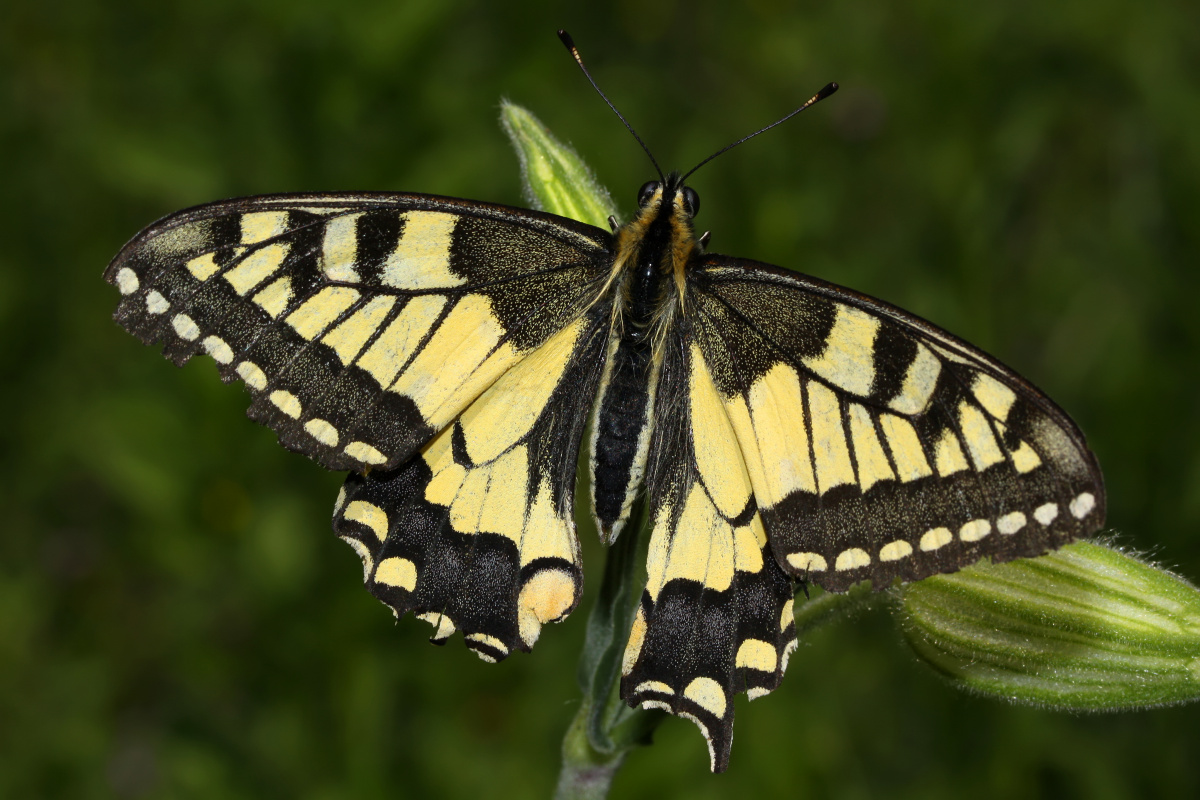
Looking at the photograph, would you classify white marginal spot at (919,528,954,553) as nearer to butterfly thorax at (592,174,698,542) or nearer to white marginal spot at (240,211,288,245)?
butterfly thorax at (592,174,698,542)

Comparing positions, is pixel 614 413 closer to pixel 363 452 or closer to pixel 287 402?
pixel 363 452

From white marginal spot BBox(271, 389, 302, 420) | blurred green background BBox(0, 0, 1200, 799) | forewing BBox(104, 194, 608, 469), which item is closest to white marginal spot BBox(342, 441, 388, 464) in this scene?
forewing BBox(104, 194, 608, 469)

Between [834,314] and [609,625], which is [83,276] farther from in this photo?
[834,314]

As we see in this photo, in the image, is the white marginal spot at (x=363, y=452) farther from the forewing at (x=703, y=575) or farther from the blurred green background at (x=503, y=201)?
the blurred green background at (x=503, y=201)

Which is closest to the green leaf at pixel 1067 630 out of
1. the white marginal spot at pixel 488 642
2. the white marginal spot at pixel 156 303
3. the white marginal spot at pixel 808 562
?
the white marginal spot at pixel 808 562

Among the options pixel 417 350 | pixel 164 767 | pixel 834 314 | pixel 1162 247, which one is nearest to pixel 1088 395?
pixel 1162 247

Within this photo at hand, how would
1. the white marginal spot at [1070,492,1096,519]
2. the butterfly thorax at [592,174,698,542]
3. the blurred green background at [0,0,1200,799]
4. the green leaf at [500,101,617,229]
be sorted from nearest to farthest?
the white marginal spot at [1070,492,1096,519] < the butterfly thorax at [592,174,698,542] < the green leaf at [500,101,617,229] < the blurred green background at [0,0,1200,799]
